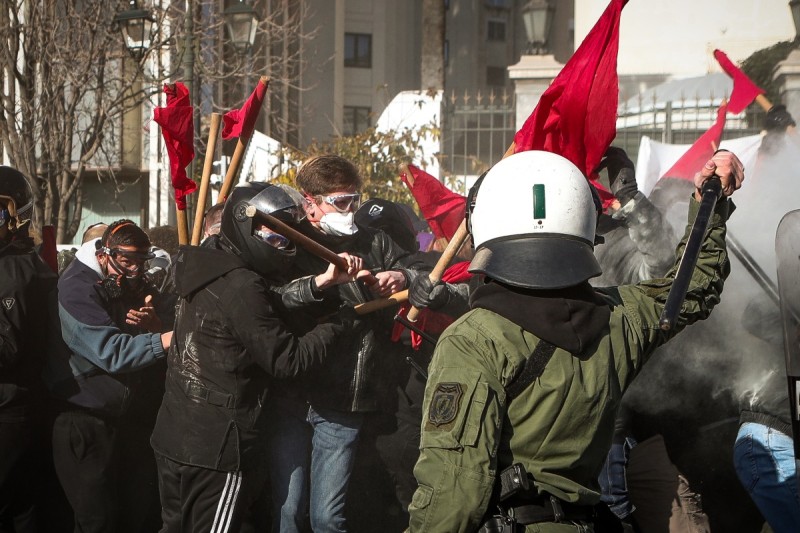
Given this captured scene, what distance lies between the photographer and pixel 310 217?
471 cm

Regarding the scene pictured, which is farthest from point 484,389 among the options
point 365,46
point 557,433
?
point 365,46

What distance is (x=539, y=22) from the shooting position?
13453mm

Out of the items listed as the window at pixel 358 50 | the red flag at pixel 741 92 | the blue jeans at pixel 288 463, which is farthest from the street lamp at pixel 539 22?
the window at pixel 358 50

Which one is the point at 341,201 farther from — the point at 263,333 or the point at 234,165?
the point at 263,333

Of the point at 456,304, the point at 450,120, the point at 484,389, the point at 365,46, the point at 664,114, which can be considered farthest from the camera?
the point at 365,46

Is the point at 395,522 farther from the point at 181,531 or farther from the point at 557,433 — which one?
the point at 557,433

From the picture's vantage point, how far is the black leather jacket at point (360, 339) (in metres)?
4.49

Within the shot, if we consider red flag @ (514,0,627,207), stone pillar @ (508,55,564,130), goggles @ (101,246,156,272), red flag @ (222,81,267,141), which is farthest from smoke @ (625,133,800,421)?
stone pillar @ (508,55,564,130)

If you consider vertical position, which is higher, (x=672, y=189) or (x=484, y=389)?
(x=672, y=189)

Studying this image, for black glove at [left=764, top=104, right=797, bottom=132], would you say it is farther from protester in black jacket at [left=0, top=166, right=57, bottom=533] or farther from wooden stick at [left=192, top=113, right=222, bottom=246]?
protester in black jacket at [left=0, top=166, right=57, bottom=533]

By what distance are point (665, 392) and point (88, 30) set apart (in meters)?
10.4

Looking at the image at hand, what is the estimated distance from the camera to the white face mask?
4598 mm

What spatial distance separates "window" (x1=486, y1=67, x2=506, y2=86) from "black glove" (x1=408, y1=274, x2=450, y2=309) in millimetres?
43325

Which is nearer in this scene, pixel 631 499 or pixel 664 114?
pixel 631 499
